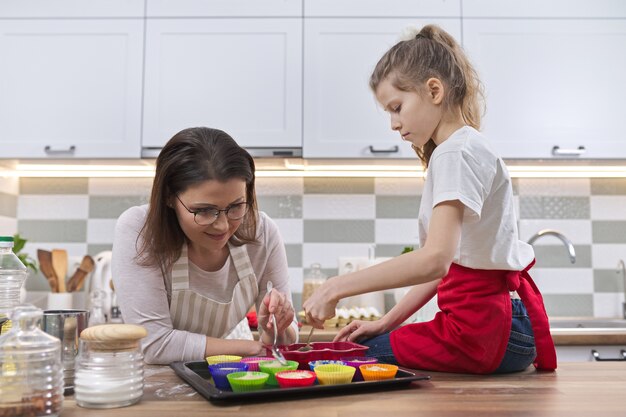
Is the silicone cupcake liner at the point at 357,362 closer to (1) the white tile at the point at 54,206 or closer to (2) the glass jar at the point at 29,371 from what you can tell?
(2) the glass jar at the point at 29,371

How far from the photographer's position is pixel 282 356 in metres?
1.09

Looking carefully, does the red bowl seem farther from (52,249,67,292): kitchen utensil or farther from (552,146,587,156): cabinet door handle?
(52,249,67,292): kitchen utensil

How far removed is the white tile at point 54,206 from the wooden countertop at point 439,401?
1914mm

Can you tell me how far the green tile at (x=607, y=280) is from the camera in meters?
2.77

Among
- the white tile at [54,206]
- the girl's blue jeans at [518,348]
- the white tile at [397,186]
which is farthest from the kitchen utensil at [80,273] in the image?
the girl's blue jeans at [518,348]

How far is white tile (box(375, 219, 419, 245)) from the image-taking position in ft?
9.27

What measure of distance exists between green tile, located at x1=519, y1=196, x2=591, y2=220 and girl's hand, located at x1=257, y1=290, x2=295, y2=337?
1.79 m

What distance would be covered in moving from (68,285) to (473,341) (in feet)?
6.70

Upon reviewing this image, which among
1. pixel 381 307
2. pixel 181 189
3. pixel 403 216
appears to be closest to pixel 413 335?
pixel 181 189

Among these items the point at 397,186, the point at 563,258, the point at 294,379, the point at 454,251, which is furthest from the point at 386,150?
the point at 294,379

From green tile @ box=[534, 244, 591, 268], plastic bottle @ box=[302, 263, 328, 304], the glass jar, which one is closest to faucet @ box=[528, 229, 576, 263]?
green tile @ box=[534, 244, 591, 268]

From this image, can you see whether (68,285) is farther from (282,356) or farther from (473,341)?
(473,341)

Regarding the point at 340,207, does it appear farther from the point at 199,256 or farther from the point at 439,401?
the point at 439,401

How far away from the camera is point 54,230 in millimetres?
2838
